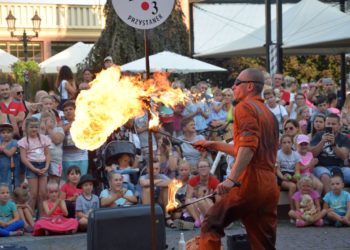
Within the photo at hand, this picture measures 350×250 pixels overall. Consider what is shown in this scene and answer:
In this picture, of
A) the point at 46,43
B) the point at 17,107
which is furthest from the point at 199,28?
the point at 46,43

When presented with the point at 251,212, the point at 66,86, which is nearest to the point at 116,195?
the point at 66,86

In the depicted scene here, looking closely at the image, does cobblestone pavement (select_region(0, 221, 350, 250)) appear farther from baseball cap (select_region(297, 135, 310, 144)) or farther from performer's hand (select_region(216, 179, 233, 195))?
performer's hand (select_region(216, 179, 233, 195))

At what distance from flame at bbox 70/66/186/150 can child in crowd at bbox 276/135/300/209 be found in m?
4.01

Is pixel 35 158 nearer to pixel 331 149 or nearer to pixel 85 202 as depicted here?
pixel 85 202

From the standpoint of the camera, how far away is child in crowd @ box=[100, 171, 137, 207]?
9.82 metres

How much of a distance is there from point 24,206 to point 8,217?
0.29m

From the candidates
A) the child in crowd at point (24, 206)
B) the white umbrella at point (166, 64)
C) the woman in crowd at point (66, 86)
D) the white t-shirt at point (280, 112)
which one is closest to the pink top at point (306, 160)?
the white t-shirt at point (280, 112)

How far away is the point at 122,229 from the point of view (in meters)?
7.63

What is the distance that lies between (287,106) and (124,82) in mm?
6735

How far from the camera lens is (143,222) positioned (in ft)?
25.3

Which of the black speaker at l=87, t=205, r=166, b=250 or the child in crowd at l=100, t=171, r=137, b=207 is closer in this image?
the black speaker at l=87, t=205, r=166, b=250

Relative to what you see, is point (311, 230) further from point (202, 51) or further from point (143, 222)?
point (202, 51)

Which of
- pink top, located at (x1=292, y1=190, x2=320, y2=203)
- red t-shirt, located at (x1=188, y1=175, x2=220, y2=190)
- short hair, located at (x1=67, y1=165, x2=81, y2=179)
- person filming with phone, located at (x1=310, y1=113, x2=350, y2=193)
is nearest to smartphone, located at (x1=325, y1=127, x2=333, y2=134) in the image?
person filming with phone, located at (x1=310, y1=113, x2=350, y2=193)

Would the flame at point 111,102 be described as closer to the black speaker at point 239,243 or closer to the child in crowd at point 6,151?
the black speaker at point 239,243
